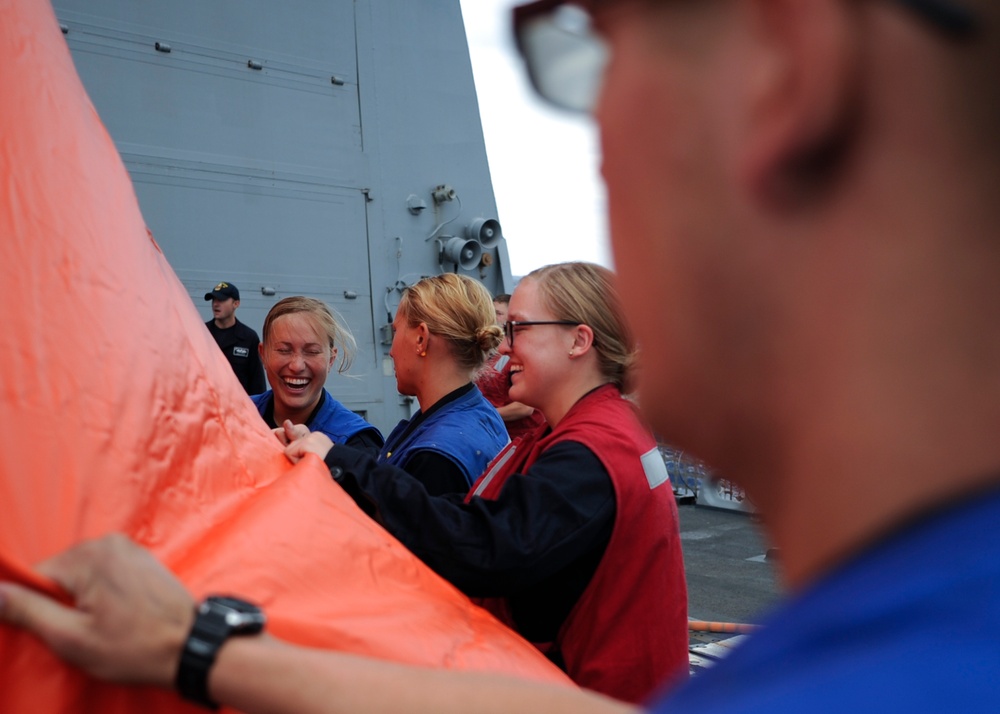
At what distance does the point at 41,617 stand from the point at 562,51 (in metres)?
0.70

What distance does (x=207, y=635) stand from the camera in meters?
0.78

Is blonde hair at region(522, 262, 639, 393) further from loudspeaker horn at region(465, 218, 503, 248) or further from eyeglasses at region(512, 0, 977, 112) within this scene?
loudspeaker horn at region(465, 218, 503, 248)

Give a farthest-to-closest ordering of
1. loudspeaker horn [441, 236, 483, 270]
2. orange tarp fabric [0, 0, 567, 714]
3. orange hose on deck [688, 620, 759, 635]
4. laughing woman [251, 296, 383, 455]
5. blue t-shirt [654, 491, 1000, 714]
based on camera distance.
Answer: loudspeaker horn [441, 236, 483, 270] → orange hose on deck [688, 620, 759, 635] → laughing woman [251, 296, 383, 455] → orange tarp fabric [0, 0, 567, 714] → blue t-shirt [654, 491, 1000, 714]

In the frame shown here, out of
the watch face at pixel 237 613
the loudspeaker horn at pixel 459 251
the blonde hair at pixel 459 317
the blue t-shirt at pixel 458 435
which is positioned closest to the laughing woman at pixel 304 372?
the blue t-shirt at pixel 458 435

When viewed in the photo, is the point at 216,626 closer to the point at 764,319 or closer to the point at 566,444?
the point at 764,319

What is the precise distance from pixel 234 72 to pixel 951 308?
6.26 meters

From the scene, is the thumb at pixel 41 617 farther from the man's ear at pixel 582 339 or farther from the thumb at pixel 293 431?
the man's ear at pixel 582 339

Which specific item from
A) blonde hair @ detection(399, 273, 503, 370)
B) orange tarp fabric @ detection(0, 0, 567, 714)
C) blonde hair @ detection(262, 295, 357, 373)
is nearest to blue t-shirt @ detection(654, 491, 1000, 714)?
orange tarp fabric @ detection(0, 0, 567, 714)

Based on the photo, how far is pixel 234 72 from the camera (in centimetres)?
588

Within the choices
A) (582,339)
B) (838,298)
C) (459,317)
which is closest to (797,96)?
(838,298)

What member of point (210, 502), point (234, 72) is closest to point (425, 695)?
point (210, 502)

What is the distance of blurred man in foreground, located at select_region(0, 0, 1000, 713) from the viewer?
329mm

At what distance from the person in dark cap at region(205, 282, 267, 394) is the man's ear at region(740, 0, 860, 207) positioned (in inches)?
200

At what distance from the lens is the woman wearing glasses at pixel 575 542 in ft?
4.66
